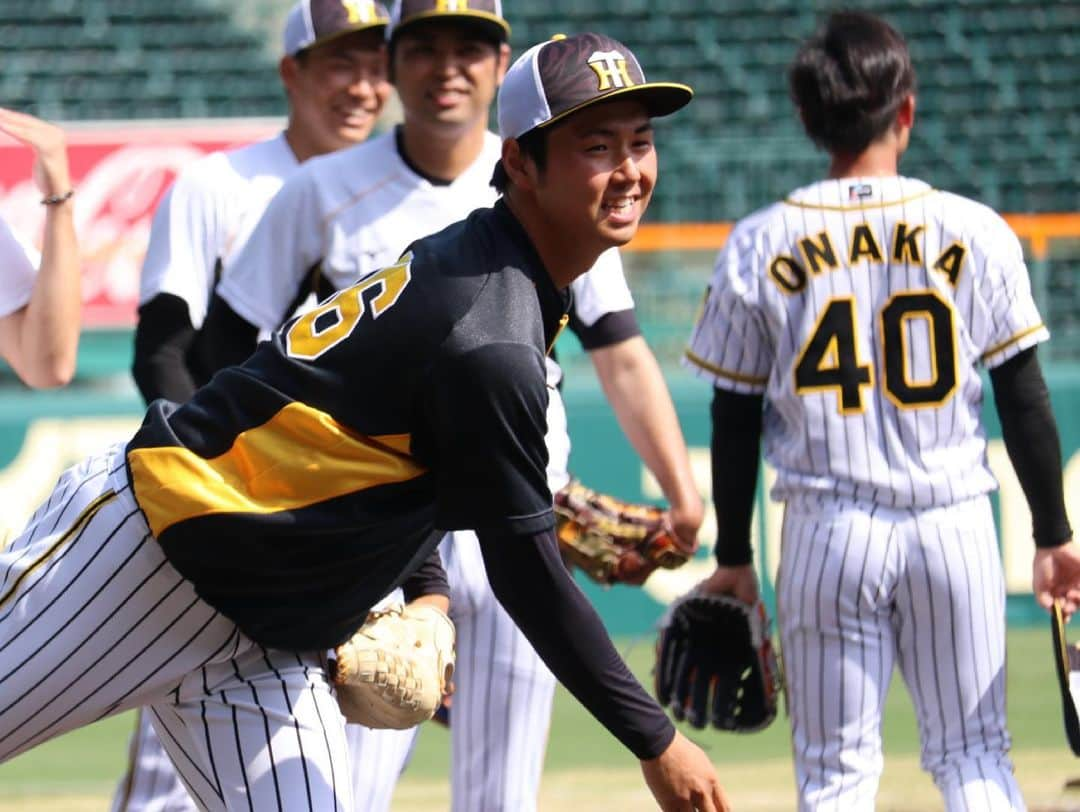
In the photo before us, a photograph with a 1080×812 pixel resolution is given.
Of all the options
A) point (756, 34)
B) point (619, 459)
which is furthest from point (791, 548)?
point (756, 34)

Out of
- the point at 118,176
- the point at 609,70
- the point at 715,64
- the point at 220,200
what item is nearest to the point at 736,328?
the point at 220,200

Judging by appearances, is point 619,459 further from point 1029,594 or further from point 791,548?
point 791,548

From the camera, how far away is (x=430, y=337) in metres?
2.57

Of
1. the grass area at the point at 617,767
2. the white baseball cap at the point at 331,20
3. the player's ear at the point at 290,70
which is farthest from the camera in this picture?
the grass area at the point at 617,767

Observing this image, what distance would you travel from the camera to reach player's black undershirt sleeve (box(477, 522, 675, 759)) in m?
2.61

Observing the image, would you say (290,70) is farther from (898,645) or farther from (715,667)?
(898,645)

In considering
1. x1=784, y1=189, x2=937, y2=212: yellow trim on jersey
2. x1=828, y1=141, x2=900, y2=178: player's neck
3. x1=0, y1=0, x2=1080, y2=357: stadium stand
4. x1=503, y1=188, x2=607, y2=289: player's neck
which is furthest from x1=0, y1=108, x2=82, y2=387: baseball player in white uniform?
x1=0, y1=0, x2=1080, y2=357: stadium stand

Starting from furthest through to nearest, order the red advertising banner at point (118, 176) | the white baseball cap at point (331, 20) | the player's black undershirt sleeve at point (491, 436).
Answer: the red advertising banner at point (118, 176), the white baseball cap at point (331, 20), the player's black undershirt sleeve at point (491, 436)

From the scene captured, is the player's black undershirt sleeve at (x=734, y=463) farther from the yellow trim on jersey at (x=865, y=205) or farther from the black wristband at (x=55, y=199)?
the black wristband at (x=55, y=199)

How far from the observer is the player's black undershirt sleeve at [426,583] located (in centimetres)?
332

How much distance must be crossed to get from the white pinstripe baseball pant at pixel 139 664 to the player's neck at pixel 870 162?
1754 millimetres

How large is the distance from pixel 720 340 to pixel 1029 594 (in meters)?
4.62

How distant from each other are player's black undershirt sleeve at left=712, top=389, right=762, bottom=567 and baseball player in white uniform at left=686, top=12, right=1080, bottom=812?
0.49 ft

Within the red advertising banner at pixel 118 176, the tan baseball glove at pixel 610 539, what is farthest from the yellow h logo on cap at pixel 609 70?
the red advertising banner at pixel 118 176
